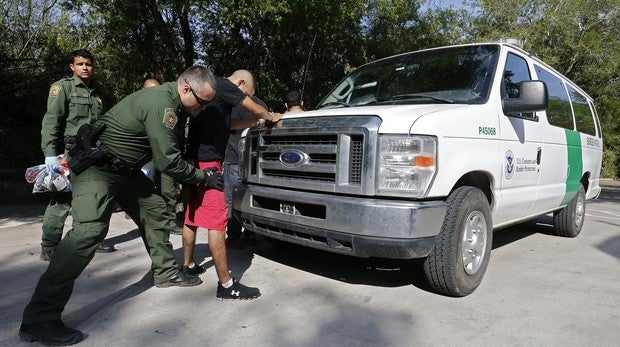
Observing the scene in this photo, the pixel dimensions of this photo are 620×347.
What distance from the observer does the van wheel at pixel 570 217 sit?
20.0 ft

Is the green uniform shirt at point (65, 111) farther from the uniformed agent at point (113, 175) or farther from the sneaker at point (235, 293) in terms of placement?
the sneaker at point (235, 293)

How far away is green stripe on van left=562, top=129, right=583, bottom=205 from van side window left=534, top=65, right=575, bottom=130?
0.13 metres

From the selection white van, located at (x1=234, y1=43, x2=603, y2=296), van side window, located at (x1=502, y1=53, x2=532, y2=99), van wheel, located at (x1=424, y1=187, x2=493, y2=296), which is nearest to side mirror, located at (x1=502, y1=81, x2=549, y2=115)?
white van, located at (x1=234, y1=43, x2=603, y2=296)

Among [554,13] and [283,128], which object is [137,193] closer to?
[283,128]

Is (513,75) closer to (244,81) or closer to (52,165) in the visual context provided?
(244,81)

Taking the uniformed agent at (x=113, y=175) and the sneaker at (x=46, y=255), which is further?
the sneaker at (x=46, y=255)

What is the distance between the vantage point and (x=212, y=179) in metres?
3.49

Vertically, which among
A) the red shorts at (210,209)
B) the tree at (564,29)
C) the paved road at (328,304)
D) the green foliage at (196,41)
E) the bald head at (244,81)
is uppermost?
the tree at (564,29)

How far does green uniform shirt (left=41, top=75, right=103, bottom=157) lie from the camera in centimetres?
431

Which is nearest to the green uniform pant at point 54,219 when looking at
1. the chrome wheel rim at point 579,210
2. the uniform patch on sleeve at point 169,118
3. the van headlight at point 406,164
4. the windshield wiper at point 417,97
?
the uniform patch on sleeve at point 169,118

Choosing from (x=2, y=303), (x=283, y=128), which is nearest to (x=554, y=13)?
(x=283, y=128)

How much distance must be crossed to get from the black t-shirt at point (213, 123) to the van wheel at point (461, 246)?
180cm

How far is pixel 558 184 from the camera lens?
17.1 ft

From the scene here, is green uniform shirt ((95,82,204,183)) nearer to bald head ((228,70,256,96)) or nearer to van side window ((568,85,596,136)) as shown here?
bald head ((228,70,256,96))
